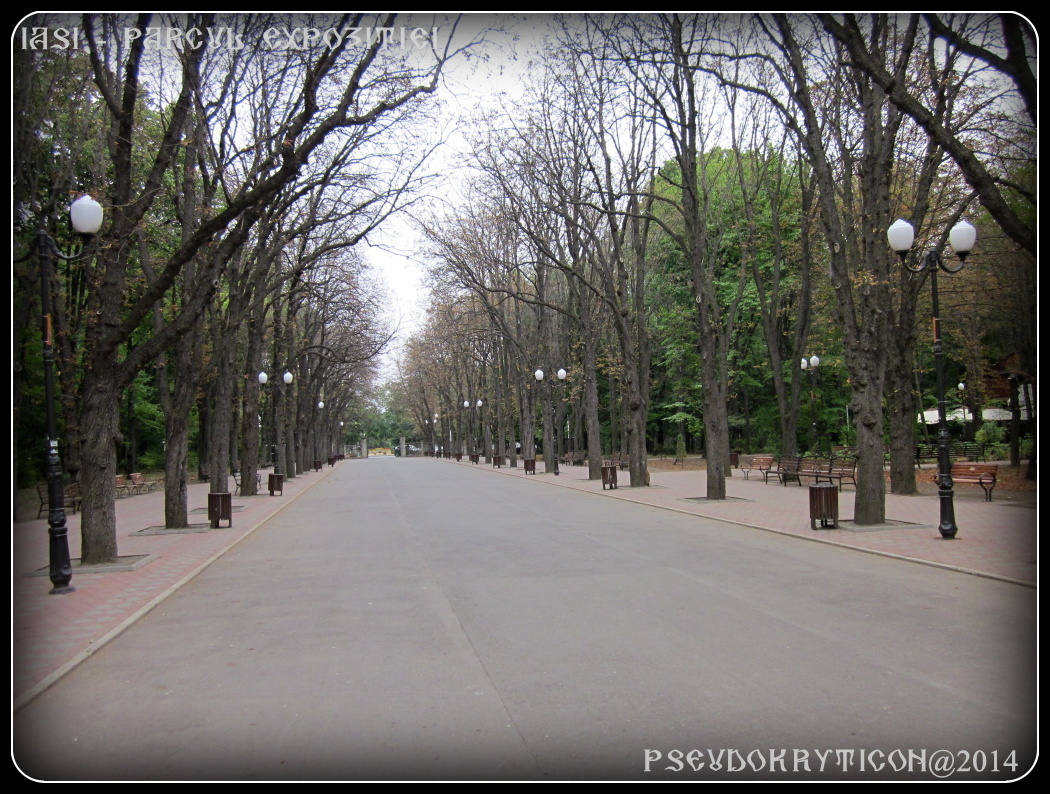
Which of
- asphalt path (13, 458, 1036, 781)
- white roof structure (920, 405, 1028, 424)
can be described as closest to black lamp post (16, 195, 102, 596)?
asphalt path (13, 458, 1036, 781)

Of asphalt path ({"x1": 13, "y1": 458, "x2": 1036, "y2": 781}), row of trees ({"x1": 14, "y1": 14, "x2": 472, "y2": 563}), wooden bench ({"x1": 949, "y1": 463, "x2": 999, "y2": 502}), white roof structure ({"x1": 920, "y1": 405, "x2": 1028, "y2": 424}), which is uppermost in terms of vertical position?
row of trees ({"x1": 14, "y1": 14, "x2": 472, "y2": 563})

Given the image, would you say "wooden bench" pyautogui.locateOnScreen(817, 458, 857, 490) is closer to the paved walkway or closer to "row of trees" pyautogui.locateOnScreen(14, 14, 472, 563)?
the paved walkway

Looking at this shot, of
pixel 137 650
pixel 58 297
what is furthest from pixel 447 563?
pixel 58 297

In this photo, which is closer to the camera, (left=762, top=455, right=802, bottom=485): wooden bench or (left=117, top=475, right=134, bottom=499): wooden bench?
(left=762, top=455, right=802, bottom=485): wooden bench

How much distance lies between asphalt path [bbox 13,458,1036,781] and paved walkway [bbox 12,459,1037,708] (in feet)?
1.12

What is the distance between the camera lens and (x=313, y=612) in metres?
7.69

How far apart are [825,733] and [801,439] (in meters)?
46.8

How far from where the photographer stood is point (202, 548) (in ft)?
42.8

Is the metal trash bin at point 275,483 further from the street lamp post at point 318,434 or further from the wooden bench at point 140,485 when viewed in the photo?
the street lamp post at point 318,434

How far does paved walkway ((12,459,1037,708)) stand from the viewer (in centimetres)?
705

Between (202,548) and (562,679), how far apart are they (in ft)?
31.8

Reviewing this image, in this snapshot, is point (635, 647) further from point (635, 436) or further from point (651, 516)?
point (635, 436)

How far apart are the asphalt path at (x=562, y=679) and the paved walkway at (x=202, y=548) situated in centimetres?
34

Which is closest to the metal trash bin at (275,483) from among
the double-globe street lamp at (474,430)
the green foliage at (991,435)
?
the double-globe street lamp at (474,430)
